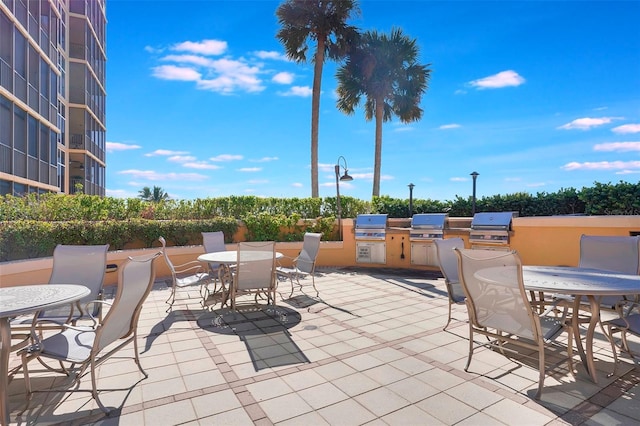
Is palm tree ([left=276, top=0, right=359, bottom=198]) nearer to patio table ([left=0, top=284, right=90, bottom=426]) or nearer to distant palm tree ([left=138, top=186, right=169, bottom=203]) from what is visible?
patio table ([left=0, top=284, right=90, bottom=426])

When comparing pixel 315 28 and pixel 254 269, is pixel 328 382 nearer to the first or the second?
pixel 254 269

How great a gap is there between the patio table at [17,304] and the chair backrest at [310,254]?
3.43 meters

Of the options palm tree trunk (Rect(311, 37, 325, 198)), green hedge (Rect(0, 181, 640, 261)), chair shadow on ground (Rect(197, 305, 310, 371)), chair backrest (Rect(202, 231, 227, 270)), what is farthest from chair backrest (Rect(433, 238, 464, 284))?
palm tree trunk (Rect(311, 37, 325, 198))

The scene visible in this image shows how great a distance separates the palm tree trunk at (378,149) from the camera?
1511cm

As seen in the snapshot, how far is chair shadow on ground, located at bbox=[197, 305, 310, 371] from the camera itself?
324cm

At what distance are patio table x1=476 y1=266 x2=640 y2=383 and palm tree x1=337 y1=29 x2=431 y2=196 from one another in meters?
12.2

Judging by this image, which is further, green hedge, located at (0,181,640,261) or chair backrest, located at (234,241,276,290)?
green hedge, located at (0,181,640,261)

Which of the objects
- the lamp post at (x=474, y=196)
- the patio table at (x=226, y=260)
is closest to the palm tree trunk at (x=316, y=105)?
the lamp post at (x=474, y=196)

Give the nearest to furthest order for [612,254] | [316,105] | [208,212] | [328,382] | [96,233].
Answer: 1. [328,382]
2. [612,254]
3. [96,233]
4. [208,212]
5. [316,105]

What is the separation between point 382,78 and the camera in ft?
49.1

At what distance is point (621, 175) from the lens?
6328mm

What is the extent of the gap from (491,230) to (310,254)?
3.69 metres

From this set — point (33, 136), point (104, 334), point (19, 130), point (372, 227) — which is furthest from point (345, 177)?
point (33, 136)

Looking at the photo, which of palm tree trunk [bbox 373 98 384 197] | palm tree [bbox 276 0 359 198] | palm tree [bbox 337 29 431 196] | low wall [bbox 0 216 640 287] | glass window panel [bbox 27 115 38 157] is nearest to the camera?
low wall [bbox 0 216 640 287]
